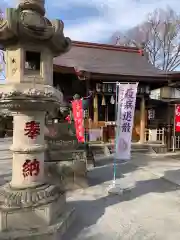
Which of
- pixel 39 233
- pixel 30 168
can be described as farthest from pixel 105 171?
pixel 39 233

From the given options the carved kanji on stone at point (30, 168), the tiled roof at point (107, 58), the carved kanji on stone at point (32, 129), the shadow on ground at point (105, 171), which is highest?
the tiled roof at point (107, 58)

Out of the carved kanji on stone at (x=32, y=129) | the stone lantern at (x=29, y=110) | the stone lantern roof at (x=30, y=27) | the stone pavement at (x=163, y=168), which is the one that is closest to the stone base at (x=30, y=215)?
the stone lantern at (x=29, y=110)

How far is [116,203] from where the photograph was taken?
18.6 feet

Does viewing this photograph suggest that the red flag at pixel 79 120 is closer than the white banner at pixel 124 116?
No

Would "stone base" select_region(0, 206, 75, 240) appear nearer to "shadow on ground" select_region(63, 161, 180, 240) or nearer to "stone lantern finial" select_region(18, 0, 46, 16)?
"shadow on ground" select_region(63, 161, 180, 240)

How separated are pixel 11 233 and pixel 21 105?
2024 millimetres

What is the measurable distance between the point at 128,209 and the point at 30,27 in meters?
4.11

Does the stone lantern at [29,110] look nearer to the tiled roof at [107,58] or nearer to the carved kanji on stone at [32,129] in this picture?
the carved kanji on stone at [32,129]

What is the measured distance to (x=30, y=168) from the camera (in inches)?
170

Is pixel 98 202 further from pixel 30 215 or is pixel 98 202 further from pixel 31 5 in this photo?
pixel 31 5

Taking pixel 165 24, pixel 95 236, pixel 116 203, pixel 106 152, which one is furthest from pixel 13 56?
pixel 165 24

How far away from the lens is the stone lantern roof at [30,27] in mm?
3951

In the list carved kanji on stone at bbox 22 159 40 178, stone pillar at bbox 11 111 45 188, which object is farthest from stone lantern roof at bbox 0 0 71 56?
carved kanji on stone at bbox 22 159 40 178

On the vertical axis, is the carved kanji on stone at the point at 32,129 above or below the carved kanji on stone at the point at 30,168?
above
